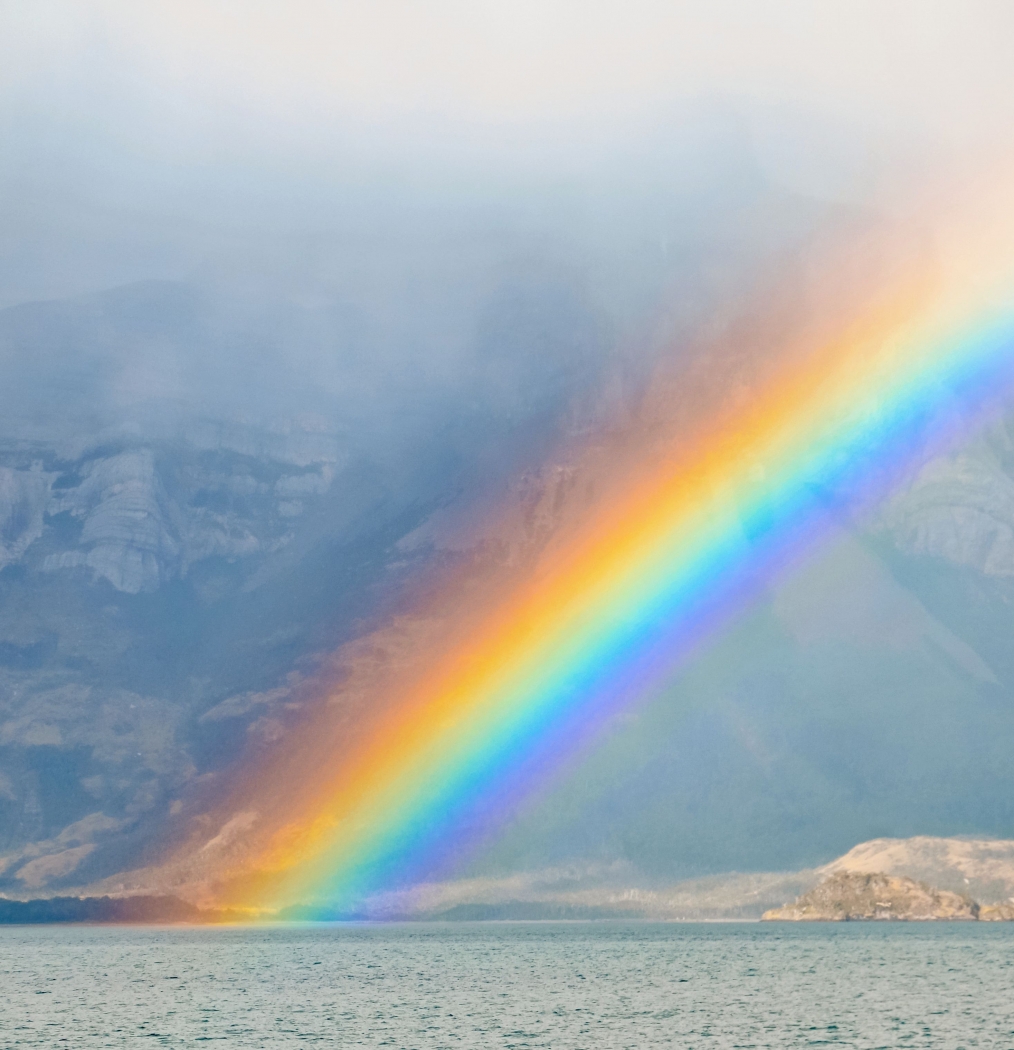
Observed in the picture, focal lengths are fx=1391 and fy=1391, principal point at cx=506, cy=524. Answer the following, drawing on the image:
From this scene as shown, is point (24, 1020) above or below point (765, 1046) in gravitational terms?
above

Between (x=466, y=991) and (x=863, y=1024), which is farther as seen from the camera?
(x=466, y=991)

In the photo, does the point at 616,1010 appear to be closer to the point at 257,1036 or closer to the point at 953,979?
the point at 257,1036

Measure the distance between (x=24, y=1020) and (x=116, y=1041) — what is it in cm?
2468

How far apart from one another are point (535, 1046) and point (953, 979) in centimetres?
8886

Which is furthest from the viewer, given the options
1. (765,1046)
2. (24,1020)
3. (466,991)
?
(466,991)

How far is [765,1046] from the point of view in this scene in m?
125

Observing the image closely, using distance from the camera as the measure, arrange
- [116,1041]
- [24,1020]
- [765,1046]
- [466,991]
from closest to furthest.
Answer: [765,1046]
[116,1041]
[24,1020]
[466,991]

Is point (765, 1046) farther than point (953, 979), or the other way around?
point (953, 979)

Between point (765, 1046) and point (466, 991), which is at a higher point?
point (466, 991)

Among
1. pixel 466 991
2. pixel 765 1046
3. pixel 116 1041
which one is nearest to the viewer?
pixel 765 1046

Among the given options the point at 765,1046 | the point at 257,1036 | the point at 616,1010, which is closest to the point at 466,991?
the point at 616,1010

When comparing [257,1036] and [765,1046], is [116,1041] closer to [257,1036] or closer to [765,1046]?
[257,1036]

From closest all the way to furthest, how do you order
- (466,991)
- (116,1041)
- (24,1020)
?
(116,1041) < (24,1020) < (466,991)

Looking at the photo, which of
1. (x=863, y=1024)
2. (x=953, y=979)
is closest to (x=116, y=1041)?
(x=863, y=1024)
